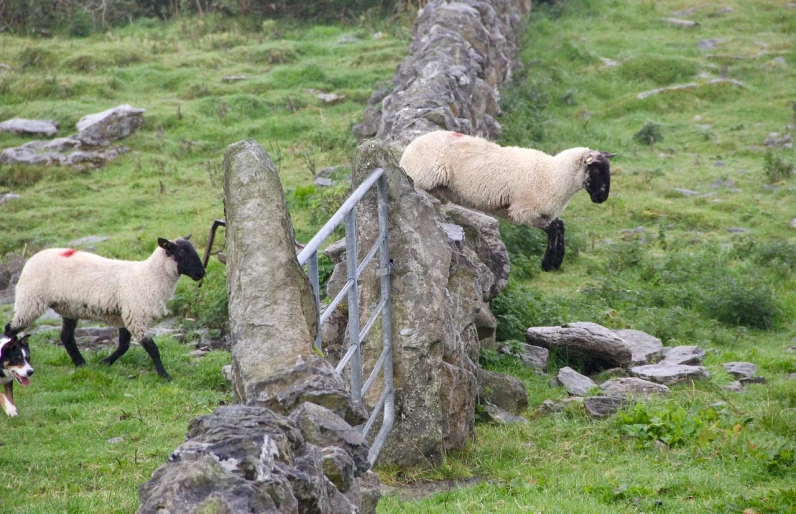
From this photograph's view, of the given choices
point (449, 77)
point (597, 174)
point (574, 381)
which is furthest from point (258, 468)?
point (449, 77)

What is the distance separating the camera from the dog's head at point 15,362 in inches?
295

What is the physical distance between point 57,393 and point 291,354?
4950 mm

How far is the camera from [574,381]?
299 inches

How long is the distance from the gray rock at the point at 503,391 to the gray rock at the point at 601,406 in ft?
1.61

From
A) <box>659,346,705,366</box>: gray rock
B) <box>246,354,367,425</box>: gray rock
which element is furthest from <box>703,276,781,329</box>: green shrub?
<box>246,354,367,425</box>: gray rock

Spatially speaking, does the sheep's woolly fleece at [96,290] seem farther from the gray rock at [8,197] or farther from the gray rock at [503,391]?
the gray rock at [8,197]

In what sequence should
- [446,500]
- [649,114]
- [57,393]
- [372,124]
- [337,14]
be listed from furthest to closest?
1. [337,14]
2. [649,114]
3. [372,124]
4. [57,393]
5. [446,500]

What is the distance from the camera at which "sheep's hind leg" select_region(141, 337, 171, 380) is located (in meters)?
8.48

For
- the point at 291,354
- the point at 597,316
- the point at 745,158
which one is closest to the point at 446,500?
the point at 291,354

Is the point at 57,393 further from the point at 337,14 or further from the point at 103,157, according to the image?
the point at 337,14

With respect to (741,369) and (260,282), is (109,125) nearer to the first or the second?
(741,369)

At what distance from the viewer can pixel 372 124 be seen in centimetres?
1428

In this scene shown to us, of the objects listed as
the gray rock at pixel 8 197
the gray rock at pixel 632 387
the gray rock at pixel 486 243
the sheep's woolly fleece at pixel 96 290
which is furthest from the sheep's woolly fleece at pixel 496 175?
the gray rock at pixel 8 197

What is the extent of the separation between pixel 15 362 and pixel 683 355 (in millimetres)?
5615
